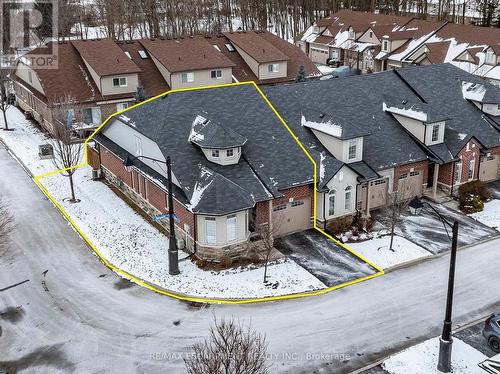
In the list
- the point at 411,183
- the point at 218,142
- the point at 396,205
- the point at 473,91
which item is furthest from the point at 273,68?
the point at 396,205

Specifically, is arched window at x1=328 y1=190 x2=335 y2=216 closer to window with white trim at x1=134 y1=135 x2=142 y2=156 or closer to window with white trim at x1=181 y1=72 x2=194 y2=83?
window with white trim at x1=134 y1=135 x2=142 y2=156

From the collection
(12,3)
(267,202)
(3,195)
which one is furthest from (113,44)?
(12,3)

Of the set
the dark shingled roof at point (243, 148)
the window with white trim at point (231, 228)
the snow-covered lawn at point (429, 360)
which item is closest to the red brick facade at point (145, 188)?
the dark shingled roof at point (243, 148)

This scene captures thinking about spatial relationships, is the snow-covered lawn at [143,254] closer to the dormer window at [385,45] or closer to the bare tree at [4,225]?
the bare tree at [4,225]

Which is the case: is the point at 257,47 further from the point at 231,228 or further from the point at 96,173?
the point at 231,228

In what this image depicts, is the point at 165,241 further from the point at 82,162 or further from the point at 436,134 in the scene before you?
the point at 436,134

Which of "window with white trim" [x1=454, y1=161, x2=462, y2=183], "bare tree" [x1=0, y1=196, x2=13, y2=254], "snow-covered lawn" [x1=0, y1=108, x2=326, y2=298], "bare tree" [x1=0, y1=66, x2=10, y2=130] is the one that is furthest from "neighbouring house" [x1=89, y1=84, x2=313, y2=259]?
"bare tree" [x1=0, y1=66, x2=10, y2=130]
